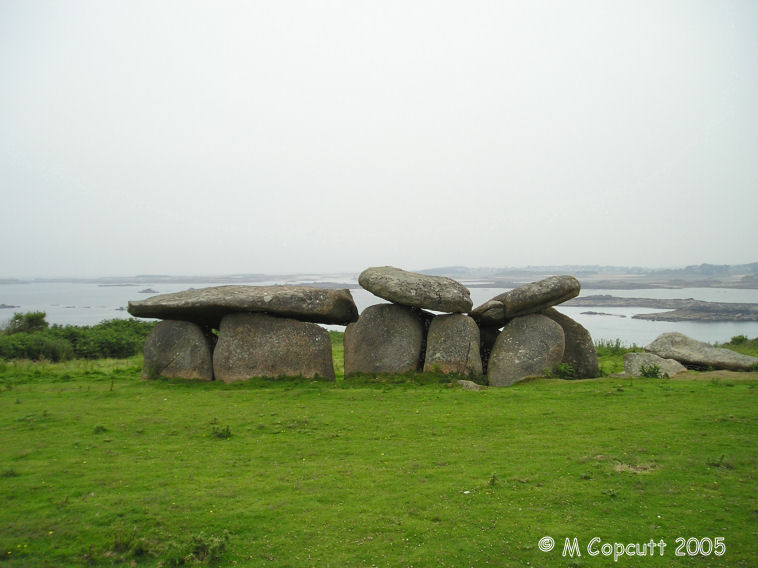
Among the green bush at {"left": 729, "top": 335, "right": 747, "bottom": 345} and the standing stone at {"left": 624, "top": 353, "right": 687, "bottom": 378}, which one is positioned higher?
the standing stone at {"left": 624, "top": 353, "right": 687, "bottom": 378}

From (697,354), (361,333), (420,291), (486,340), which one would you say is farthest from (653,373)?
(361,333)

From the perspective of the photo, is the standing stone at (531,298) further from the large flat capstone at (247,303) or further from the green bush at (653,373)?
the large flat capstone at (247,303)

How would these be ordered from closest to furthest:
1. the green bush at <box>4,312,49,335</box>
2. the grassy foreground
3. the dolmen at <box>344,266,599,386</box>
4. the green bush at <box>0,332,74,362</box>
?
the grassy foreground < the dolmen at <box>344,266,599,386</box> < the green bush at <box>0,332,74,362</box> < the green bush at <box>4,312,49,335</box>

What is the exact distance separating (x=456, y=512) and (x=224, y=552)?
2.59 metres

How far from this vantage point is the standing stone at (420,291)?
15.0 metres

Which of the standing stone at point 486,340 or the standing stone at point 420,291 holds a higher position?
the standing stone at point 420,291

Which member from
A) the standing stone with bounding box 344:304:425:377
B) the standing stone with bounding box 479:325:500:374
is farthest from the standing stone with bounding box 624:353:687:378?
the standing stone with bounding box 344:304:425:377

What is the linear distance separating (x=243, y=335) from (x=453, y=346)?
6.04 metres

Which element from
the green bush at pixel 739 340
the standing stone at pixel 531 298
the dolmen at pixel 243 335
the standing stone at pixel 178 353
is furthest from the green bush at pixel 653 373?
the standing stone at pixel 178 353

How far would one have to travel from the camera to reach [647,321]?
35.3 m

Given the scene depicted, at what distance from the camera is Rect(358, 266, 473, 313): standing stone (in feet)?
49.1

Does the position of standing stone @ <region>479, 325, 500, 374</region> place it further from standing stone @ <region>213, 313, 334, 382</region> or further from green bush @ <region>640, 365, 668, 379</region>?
standing stone @ <region>213, 313, 334, 382</region>

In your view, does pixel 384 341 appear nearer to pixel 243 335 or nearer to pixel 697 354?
pixel 243 335

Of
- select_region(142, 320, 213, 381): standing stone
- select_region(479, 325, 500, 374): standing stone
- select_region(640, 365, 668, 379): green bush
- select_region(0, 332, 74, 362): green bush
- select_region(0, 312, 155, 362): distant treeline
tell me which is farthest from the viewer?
select_region(0, 312, 155, 362): distant treeline
